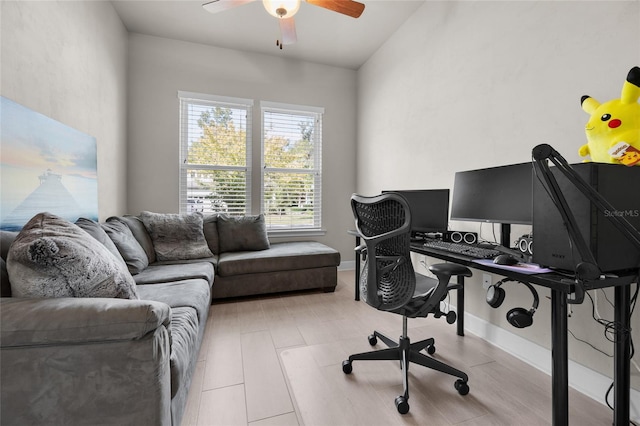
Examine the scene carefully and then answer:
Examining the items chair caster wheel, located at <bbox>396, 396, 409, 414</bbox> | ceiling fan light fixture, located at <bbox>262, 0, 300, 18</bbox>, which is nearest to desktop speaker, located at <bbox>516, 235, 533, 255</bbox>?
chair caster wheel, located at <bbox>396, 396, 409, 414</bbox>

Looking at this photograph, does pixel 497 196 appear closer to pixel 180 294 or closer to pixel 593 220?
pixel 593 220

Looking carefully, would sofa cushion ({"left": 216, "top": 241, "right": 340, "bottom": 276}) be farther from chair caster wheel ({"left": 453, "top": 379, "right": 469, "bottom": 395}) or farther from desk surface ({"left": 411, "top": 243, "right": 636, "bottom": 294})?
desk surface ({"left": 411, "top": 243, "right": 636, "bottom": 294})

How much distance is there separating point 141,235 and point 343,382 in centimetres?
238

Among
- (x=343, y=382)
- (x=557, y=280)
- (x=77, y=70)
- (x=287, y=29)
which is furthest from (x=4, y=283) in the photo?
(x=287, y=29)

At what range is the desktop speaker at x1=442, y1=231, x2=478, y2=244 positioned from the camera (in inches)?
83.6

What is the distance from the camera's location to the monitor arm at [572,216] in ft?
3.20

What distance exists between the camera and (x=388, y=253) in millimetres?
1545

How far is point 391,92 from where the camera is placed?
3.50 m

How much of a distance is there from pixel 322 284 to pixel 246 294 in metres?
0.86

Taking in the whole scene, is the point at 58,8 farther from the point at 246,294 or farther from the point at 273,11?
the point at 246,294

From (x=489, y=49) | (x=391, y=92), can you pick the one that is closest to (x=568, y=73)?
(x=489, y=49)

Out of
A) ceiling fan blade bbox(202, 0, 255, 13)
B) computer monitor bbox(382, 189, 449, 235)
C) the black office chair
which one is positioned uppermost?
ceiling fan blade bbox(202, 0, 255, 13)

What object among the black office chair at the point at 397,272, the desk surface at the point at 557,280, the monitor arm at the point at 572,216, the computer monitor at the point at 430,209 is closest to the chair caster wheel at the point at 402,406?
the black office chair at the point at 397,272

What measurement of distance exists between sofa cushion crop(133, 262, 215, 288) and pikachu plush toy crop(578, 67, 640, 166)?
2.70m
